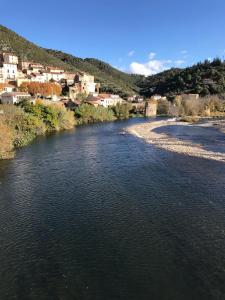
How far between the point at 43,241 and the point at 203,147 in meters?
28.2

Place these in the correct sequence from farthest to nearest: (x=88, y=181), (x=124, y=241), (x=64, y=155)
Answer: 1. (x=64, y=155)
2. (x=88, y=181)
3. (x=124, y=241)

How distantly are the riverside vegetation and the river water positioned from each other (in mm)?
8361

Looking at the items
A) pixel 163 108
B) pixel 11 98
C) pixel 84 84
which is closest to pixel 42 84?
pixel 84 84

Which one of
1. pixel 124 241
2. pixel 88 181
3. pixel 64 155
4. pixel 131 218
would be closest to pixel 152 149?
pixel 64 155

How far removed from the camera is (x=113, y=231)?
1728 centimetres

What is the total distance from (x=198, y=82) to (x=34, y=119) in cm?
9585

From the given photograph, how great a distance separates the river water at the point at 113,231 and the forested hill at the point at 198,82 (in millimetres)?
99907

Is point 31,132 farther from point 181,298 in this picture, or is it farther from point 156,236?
point 181,298

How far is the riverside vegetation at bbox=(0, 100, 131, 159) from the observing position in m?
39.0

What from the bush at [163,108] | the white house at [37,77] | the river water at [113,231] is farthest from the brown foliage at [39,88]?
the river water at [113,231]

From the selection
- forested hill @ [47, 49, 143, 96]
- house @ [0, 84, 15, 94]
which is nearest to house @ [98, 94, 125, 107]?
house @ [0, 84, 15, 94]

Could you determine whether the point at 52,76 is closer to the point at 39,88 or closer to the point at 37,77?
the point at 37,77

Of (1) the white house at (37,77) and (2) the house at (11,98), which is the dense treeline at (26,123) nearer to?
(2) the house at (11,98)

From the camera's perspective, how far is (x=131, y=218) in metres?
18.8
